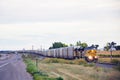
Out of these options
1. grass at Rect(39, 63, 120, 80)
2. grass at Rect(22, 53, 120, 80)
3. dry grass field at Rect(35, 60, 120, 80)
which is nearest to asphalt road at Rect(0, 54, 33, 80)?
grass at Rect(22, 53, 120, 80)

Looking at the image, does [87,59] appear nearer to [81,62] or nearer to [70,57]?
[81,62]

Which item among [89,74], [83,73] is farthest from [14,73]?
[89,74]

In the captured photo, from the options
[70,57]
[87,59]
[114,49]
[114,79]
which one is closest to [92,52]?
[87,59]

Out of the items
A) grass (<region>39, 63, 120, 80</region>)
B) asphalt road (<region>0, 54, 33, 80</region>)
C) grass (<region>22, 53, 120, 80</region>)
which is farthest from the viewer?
asphalt road (<region>0, 54, 33, 80</region>)

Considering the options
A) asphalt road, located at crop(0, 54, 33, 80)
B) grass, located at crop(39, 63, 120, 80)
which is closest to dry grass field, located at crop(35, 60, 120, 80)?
grass, located at crop(39, 63, 120, 80)

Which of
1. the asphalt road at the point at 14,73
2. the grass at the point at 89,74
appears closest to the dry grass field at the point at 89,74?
the grass at the point at 89,74

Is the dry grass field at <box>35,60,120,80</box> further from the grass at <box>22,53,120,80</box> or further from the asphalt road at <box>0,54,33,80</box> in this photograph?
the asphalt road at <box>0,54,33,80</box>

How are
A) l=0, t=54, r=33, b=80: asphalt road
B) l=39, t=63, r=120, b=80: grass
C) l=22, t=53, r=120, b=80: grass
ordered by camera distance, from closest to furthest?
1. l=39, t=63, r=120, b=80: grass
2. l=22, t=53, r=120, b=80: grass
3. l=0, t=54, r=33, b=80: asphalt road

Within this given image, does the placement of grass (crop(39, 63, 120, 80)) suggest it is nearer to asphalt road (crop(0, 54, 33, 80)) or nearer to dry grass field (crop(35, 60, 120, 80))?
dry grass field (crop(35, 60, 120, 80))

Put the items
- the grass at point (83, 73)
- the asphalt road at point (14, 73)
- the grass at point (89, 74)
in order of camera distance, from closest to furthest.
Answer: the grass at point (89, 74), the grass at point (83, 73), the asphalt road at point (14, 73)

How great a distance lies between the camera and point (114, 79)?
118ft

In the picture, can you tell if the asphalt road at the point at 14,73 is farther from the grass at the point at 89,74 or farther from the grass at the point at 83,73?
the grass at the point at 89,74

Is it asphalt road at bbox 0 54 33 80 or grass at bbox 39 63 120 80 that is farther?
asphalt road at bbox 0 54 33 80

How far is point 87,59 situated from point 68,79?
3933 centimetres
